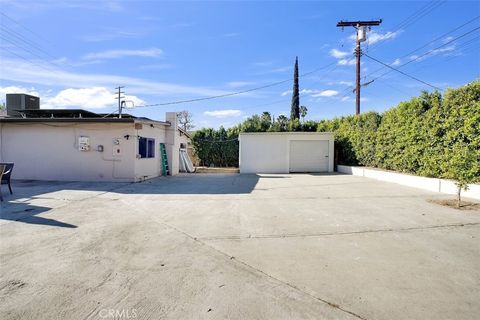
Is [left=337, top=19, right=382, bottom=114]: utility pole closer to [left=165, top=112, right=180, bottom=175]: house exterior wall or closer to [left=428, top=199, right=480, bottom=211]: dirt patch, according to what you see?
[left=428, top=199, right=480, bottom=211]: dirt patch

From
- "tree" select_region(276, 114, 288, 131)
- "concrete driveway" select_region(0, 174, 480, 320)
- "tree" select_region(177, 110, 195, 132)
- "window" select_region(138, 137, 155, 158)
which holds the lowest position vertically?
"concrete driveway" select_region(0, 174, 480, 320)

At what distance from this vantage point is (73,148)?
11508 mm

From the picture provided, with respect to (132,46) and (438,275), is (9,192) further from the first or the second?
(438,275)

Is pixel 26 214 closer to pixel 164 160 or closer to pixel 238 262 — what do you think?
pixel 238 262

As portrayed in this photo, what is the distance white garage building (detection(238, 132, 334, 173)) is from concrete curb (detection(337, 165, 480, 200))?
3.08 meters

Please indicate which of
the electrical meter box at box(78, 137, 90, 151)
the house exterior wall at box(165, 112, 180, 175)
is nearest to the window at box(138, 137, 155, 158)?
the house exterior wall at box(165, 112, 180, 175)

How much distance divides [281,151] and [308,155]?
1.68 meters

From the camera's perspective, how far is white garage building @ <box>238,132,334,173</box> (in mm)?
16469

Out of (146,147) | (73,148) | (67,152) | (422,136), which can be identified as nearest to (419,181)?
(422,136)

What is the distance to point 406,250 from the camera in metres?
3.88

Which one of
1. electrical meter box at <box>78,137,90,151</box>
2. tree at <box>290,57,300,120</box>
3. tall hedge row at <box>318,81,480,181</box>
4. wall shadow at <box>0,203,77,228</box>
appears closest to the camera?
wall shadow at <box>0,203,77,228</box>

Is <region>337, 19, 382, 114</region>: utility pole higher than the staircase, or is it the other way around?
<region>337, 19, 382, 114</region>: utility pole

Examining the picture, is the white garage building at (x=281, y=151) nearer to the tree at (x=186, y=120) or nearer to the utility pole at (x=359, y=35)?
the utility pole at (x=359, y=35)

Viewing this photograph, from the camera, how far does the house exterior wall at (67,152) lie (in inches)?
450
